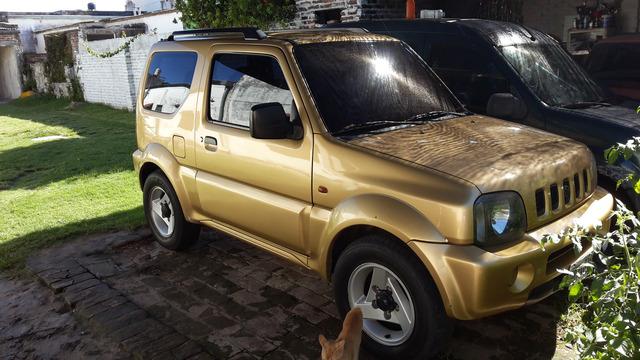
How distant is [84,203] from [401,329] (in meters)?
4.70

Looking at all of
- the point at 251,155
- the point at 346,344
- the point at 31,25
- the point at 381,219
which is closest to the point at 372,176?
the point at 381,219

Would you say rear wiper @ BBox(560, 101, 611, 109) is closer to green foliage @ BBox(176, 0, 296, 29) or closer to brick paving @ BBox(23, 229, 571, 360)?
brick paving @ BBox(23, 229, 571, 360)

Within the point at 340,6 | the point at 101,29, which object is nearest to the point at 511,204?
the point at 340,6

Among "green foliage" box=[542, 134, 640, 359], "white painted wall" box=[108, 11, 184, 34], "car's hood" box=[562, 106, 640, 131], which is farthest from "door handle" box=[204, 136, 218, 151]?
"white painted wall" box=[108, 11, 184, 34]

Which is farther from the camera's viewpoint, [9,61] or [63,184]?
[9,61]

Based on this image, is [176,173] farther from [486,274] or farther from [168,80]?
[486,274]

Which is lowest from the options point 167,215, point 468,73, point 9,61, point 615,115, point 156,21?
point 167,215

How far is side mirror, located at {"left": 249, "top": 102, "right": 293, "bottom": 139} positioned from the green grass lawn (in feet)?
9.26

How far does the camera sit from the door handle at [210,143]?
3.94 metres

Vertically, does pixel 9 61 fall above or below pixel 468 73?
below

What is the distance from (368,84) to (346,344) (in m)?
2.11

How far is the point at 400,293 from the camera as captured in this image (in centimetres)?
298

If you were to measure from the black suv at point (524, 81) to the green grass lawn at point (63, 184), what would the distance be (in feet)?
11.6

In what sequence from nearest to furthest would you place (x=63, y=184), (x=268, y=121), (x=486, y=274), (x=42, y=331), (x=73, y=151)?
1. (x=486, y=274)
2. (x=268, y=121)
3. (x=42, y=331)
4. (x=63, y=184)
5. (x=73, y=151)
